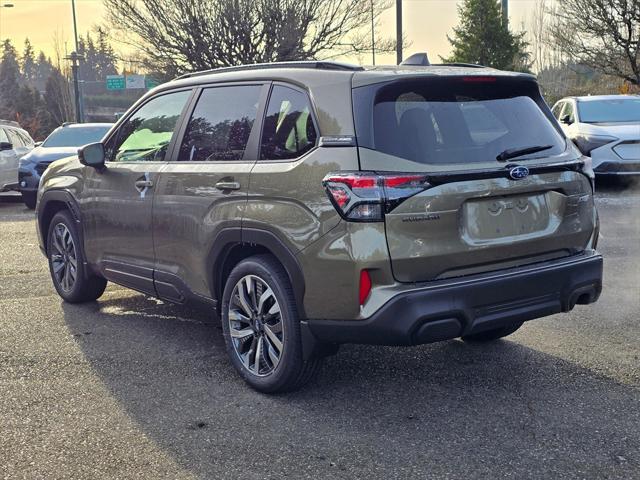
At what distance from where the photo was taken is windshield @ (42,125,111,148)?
15.2m

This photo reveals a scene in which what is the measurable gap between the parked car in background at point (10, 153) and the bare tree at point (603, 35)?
22.0 metres

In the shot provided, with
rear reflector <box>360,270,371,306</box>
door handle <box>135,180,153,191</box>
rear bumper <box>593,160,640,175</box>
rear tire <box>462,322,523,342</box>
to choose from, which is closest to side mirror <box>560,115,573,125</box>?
rear bumper <box>593,160,640,175</box>

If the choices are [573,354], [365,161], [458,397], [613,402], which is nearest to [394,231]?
[365,161]

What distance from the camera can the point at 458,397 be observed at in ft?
13.8

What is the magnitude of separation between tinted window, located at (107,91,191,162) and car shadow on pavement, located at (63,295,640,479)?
1289 millimetres

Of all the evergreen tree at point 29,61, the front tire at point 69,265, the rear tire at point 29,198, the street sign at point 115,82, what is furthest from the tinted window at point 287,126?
the evergreen tree at point 29,61

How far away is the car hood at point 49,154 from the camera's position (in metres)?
14.4

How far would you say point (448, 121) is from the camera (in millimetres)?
3963

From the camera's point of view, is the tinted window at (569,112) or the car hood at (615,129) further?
the tinted window at (569,112)

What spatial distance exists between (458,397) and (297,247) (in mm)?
1204

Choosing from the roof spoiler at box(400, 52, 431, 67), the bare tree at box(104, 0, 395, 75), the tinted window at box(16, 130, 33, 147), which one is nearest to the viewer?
the roof spoiler at box(400, 52, 431, 67)

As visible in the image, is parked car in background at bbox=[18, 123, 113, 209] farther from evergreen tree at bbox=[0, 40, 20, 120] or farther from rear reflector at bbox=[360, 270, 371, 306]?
evergreen tree at bbox=[0, 40, 20, 120]

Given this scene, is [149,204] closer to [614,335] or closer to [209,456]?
[209,456]

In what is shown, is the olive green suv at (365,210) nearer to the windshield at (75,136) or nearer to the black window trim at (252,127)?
the black window trim at (252,127)
